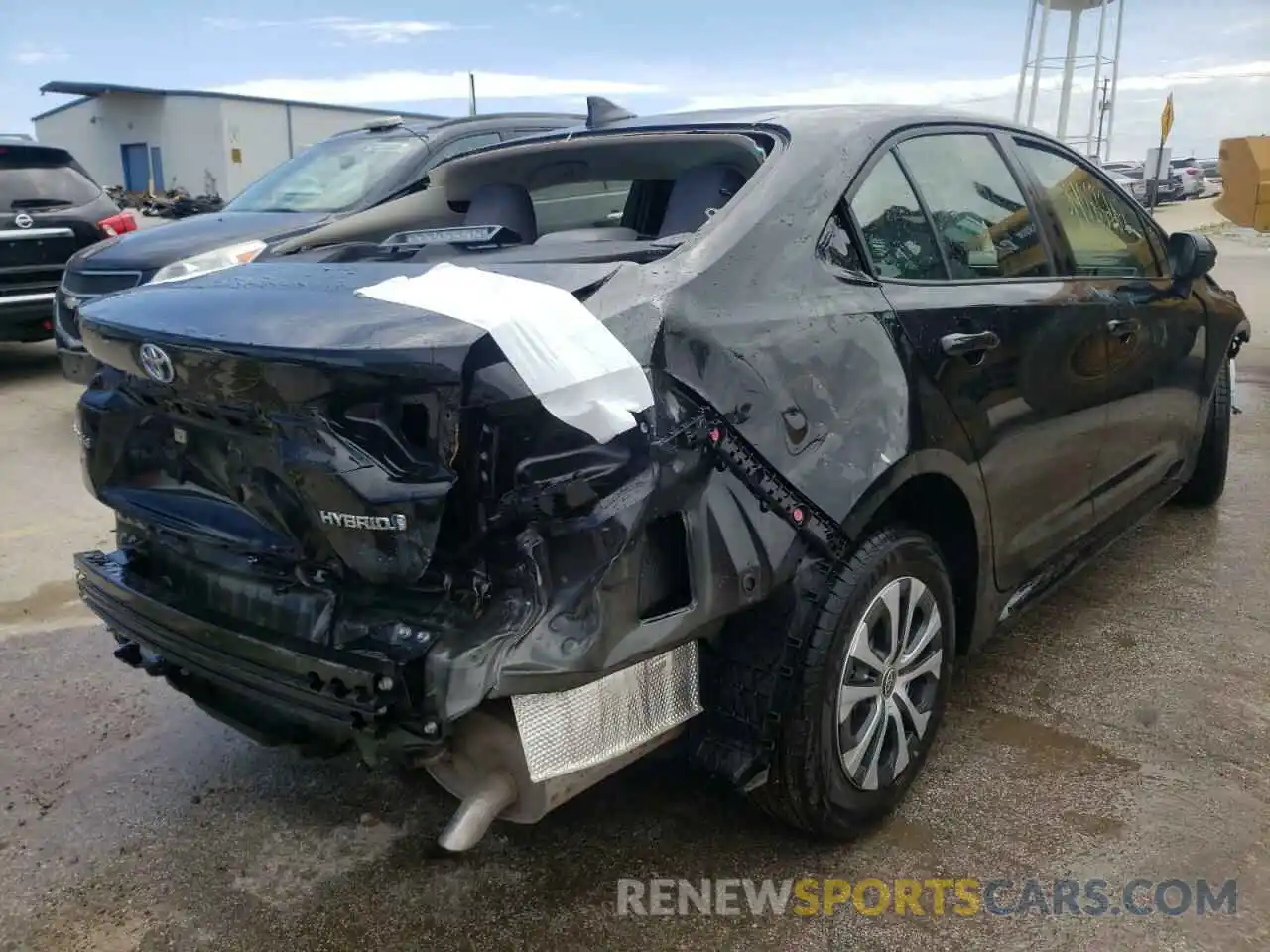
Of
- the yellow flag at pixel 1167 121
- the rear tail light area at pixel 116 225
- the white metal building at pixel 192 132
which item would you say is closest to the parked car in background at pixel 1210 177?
the yellow flag at pixel 1167 121

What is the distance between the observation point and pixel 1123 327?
3.49 m

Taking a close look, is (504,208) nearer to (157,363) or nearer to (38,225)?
(157,363)

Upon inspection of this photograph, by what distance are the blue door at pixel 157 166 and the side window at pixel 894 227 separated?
3552cm

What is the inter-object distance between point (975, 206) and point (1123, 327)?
31.5 inches

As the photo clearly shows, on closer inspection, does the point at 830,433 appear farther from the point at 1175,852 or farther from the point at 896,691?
the point at 1175,852

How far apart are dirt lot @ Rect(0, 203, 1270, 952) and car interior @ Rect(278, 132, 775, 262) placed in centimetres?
143

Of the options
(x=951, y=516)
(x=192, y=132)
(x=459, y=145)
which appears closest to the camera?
(x=951, y=516)

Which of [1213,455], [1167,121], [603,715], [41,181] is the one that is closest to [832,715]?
[603,715]

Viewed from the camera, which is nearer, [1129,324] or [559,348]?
[559,348]

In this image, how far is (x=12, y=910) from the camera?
2465 mm

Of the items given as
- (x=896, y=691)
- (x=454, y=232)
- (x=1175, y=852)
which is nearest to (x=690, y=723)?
(x=896, y=691)

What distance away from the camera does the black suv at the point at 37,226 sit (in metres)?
7.83

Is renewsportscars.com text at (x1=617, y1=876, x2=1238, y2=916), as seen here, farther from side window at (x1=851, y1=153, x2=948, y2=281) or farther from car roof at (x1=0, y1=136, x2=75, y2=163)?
car roof at (x1=0, y1=136, x2=75, y2=163)

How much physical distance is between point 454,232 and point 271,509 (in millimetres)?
1036
